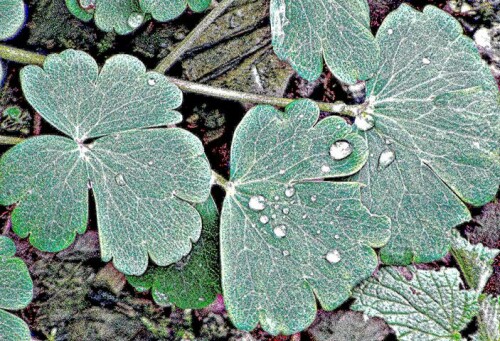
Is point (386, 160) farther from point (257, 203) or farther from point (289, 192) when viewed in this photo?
point (257, 203)

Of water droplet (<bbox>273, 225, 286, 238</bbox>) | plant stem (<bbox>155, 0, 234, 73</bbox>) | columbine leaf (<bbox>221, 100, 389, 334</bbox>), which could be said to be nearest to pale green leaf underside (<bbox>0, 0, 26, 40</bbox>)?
plant stem (<bbox>155, 0, 234, 73</bbox>)

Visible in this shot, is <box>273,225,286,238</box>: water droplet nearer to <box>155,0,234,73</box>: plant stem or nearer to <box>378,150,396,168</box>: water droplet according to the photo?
<box>378,150,396,168</box>: water droplet

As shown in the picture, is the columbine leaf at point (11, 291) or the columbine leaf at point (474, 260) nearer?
the columbine leaf at point (11, 291)

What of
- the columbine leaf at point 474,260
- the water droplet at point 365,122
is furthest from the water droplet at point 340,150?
the columbine leaf at point 474,260

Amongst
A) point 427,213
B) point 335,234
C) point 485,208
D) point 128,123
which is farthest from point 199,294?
point 485,208

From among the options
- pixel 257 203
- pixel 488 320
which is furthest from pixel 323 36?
pixel 488 320

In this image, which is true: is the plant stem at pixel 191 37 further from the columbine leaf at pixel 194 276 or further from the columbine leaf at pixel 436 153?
the columbine leaf at pixel 436 153
